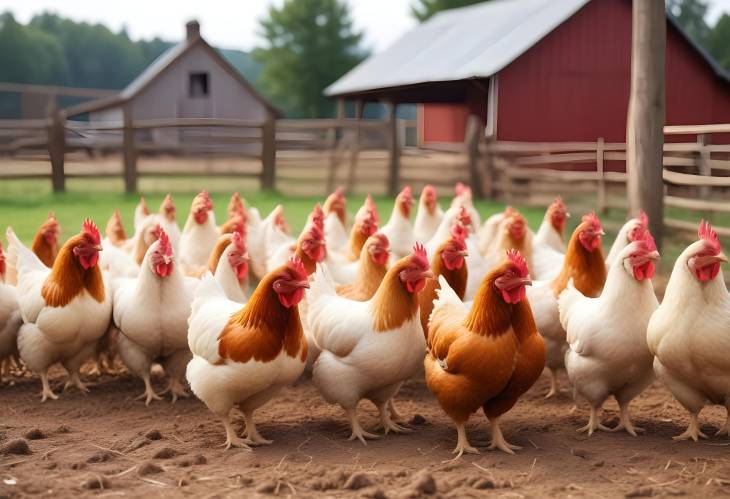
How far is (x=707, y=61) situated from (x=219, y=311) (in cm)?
1517

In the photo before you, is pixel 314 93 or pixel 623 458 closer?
pixel 623 458

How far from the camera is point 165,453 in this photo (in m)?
3.88

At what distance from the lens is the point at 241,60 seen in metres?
33.9

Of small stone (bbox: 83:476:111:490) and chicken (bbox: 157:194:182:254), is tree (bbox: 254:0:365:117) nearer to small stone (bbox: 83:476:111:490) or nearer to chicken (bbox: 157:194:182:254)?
chicken (bbox: 157:194:182:254)

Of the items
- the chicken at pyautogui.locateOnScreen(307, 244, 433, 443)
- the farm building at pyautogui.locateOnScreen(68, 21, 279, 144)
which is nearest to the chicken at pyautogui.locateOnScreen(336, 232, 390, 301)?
the chicken at pyautogui.locateOnScreen(307, 244, 433, 443)

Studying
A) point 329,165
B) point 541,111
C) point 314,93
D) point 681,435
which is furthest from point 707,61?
point 314,93

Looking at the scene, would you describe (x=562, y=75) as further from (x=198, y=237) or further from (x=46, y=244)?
(x=46, y=244)

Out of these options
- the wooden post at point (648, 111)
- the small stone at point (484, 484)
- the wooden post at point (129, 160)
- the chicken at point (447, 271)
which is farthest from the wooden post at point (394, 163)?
the small stone at point (484, 484)

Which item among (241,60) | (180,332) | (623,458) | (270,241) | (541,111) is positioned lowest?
(623,458)

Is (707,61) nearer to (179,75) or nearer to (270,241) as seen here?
(270,241)

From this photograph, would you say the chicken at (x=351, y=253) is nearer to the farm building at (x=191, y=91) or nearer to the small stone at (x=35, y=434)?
the small stone at (x=35, y=434)

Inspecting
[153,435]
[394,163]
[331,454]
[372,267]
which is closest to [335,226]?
[372,267]

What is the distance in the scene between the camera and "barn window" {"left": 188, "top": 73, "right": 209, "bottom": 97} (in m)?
25.9

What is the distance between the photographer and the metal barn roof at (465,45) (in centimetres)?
1500
